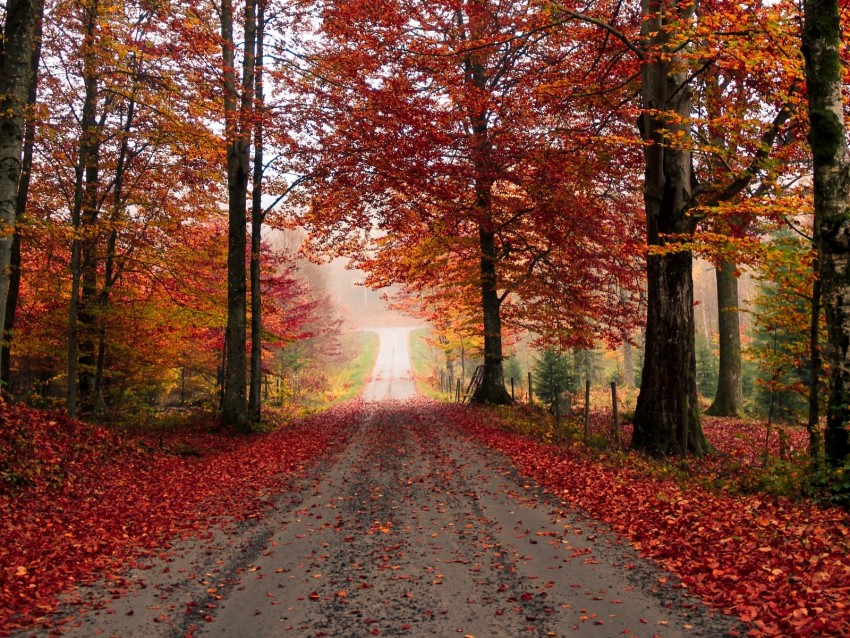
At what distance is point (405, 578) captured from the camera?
18.4ft


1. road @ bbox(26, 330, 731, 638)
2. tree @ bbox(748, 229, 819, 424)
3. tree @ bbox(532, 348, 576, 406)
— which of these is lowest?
road @ bbox(26, 330, 731, 638)

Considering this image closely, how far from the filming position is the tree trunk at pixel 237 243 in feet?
51.4

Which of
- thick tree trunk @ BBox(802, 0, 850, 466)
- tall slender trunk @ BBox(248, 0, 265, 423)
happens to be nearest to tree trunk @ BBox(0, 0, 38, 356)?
tall slender trunk @ BBox(248, 0, 265, 423)

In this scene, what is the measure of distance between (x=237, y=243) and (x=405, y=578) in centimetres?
1266

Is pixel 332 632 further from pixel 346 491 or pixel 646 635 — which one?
pixel 346 491

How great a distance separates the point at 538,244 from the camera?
783 inches

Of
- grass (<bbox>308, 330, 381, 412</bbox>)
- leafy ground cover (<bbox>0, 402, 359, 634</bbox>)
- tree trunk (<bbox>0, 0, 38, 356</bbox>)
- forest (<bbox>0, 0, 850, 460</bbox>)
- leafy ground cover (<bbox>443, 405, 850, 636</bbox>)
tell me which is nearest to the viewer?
leafy ground cover (<bbox>443, 405, 850, 636</bbox>)

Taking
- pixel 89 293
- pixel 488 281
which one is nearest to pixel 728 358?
pixel 488 281

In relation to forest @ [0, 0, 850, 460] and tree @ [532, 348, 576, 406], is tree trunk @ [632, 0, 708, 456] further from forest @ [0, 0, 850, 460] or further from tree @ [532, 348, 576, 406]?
tree @ [532, 348, 576, 406]

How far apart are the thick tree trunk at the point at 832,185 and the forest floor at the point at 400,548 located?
5.33 feet

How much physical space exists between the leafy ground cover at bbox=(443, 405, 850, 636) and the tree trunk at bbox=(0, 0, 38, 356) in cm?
954

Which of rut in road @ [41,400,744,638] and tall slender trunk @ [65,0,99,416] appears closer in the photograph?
rut in road @ [41,400,744,638]

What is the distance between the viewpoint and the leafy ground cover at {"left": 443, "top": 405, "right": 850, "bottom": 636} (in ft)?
14.5

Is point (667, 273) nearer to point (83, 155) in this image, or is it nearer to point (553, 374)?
point (553, 374)
